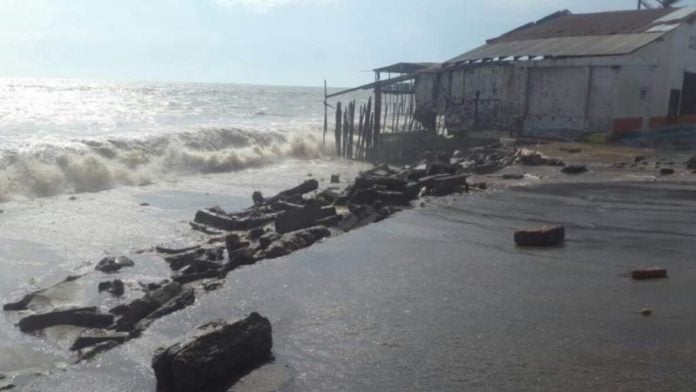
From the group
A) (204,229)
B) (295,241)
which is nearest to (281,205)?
(204,229)

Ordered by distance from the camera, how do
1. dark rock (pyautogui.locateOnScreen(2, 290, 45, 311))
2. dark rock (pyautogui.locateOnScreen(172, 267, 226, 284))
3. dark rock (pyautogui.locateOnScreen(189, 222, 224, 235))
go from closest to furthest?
1. dark rock (pyautogui.locateOnScreen(2, 290, 45, 311))
2. dark rock (pyautogui.locateOnScreen(172, 267, 226, 284))
3. dark rock (pyautogui.locateOnScreen(189, 222, 224, 235))

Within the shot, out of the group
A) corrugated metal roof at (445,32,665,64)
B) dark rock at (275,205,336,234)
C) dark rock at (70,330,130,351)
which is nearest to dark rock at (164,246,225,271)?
dark rock at (275,205,336,234)

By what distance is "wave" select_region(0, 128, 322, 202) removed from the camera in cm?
1995

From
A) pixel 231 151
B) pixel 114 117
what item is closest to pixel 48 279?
pixel 231 151

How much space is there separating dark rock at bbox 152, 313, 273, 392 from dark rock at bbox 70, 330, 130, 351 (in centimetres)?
138

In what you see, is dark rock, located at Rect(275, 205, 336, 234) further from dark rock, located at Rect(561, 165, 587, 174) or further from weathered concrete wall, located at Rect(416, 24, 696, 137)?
weathered concrete wall, located at Rect(416, 24, 696, 137)

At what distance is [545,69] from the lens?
25.5m

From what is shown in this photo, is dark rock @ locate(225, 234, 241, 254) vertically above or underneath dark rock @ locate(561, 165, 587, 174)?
underneath

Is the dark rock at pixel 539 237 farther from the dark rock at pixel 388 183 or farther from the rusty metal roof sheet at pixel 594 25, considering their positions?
the rusty metal roof sheet at pixel 594 25

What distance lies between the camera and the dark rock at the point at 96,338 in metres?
6.32

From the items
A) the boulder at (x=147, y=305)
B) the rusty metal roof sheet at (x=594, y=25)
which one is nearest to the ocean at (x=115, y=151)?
the rusty metal roof sheet at (x=594, y=25)

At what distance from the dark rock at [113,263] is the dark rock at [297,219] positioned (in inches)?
99.8

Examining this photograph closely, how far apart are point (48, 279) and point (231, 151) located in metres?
19.9

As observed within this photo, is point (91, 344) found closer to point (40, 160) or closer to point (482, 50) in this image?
point (40, 160)
